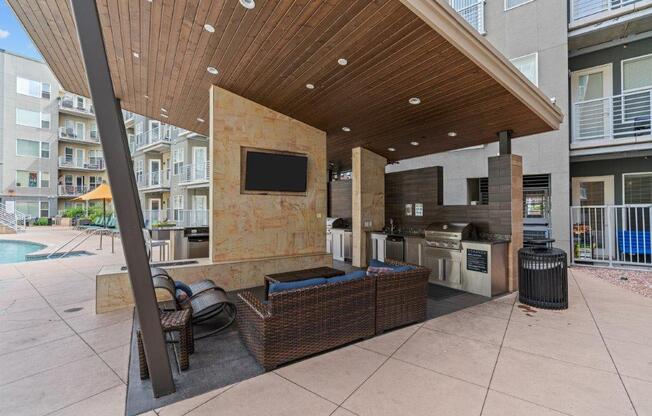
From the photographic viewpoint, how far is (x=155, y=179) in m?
19.7

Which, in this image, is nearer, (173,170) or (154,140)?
(173,170)

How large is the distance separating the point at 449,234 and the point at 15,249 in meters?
16.4

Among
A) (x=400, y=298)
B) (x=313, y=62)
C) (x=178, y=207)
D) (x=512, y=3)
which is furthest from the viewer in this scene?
(x=178, y=207)

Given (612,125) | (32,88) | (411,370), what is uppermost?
(32,88)

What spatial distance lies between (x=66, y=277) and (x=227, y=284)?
4.09 metres

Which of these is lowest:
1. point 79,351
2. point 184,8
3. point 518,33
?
point 79,351

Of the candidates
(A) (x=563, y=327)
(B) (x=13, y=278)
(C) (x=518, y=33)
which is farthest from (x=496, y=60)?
(B) (x=13, y=278)

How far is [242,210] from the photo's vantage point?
20.0ft

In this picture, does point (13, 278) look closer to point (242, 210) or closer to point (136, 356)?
point (242, 210)

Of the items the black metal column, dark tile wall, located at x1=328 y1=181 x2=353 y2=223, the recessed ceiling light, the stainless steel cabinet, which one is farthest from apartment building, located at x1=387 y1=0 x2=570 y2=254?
the black metal column

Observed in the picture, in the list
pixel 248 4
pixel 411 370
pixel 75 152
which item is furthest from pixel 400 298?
pixel 75 152

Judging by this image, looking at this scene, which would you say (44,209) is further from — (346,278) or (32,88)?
(346,278)

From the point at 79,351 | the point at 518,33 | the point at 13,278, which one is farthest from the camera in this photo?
the point at 518,33

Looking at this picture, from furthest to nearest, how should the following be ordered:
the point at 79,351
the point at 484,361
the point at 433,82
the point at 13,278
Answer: the point at 13,278
the point at 433,82
the point at 79,351
the point at 484,361
